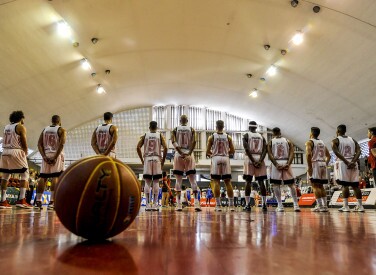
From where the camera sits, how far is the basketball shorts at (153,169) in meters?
6.50

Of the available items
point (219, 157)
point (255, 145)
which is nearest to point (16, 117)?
point (219, 157)

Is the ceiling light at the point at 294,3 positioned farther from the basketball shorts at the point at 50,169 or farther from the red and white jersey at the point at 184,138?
the basketball shorts at the point at 50,169

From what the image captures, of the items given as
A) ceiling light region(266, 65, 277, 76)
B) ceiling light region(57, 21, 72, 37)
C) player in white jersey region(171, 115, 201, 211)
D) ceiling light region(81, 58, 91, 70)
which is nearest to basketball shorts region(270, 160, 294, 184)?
player in white jersey region(171, 115, 201, 211)

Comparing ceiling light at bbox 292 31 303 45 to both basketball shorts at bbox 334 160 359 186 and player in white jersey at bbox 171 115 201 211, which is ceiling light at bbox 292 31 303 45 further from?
player in white jersey at bbox 171 115 201 211

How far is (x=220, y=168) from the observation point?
21.4ft

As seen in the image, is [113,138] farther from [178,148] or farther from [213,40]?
[213,40]

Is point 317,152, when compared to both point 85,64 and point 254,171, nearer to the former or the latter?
point 254,171

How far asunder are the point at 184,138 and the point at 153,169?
0.88m

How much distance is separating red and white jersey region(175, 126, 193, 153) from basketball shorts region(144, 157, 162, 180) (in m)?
0.57

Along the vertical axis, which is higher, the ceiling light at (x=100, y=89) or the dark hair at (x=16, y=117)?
the ceiling light at (x=100, y=89)

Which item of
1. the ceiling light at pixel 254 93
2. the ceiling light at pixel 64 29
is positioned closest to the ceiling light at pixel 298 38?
the ceiling light at pixel 254 93

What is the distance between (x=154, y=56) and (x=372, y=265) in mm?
15404

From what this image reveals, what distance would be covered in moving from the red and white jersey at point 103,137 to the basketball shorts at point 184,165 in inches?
55.1

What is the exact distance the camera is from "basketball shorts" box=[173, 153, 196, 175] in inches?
255
